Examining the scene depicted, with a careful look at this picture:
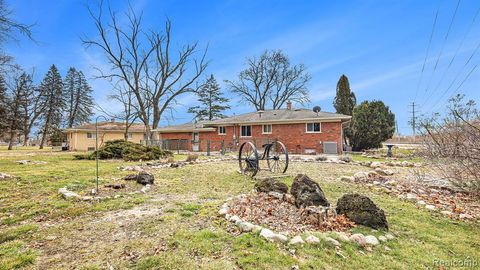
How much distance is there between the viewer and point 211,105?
40.4m

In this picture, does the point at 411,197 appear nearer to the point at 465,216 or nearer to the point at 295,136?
the point at 465,216

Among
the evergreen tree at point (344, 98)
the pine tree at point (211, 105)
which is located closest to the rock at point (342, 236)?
the evergreen tree at point (344, 98)

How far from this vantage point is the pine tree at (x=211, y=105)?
40125 millimetres

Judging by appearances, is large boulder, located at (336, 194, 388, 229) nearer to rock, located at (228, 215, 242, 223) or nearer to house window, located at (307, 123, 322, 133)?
rock, located at (228, 215, 242, 223)

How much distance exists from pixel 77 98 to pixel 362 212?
151ft

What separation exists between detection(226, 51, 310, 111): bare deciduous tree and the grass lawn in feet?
101

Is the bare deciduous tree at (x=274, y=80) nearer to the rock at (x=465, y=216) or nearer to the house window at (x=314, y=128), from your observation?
the house window at (x=314, y=128)

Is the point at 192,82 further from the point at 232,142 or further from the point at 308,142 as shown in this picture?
the point at 308,142

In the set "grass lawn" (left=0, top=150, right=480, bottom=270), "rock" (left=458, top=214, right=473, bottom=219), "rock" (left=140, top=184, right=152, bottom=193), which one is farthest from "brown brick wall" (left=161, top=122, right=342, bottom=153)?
"rock" (left=458, top=214, right=473, bottom=219)

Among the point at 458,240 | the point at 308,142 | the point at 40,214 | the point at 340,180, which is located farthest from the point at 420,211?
the point at 308,142

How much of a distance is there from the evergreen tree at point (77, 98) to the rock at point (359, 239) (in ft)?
145

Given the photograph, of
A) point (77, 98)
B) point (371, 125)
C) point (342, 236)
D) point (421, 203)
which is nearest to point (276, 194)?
point (342, 236)

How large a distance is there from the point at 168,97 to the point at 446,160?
23.8m

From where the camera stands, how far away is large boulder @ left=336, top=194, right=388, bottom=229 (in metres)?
3.69
